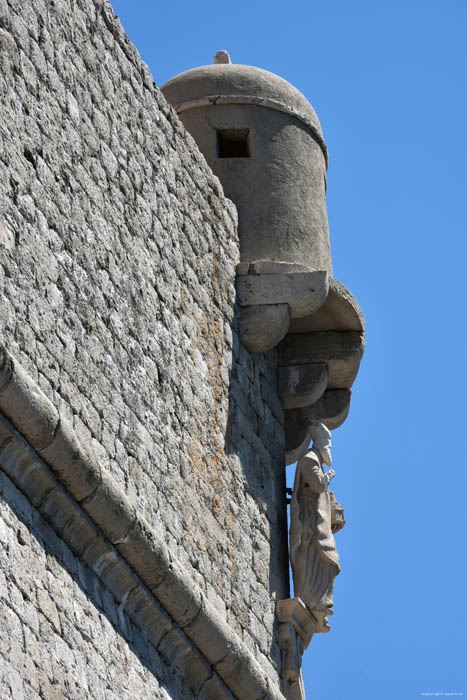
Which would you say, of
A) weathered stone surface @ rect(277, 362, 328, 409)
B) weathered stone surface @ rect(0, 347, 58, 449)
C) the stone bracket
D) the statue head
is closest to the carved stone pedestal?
the statue head

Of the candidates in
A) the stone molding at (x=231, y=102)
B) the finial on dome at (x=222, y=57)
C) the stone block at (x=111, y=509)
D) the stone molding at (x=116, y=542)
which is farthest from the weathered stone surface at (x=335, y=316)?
the stone block at (x=111, y=509)

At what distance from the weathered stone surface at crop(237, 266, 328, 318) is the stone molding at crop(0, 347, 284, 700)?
2.05 metres

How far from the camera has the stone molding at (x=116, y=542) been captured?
22.8 feet

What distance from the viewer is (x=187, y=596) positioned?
8102 millimetres

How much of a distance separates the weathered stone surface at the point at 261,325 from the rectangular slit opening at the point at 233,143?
960 mm

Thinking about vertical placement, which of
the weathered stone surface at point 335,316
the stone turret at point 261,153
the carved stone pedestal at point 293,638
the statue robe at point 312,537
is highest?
the stone turret at point 261,153

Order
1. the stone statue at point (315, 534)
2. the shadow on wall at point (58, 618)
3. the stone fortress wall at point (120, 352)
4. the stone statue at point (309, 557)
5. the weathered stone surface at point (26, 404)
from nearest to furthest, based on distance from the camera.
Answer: the shadow on wall at point (58, 618) < the weathered stone surface at point (26, 404) < the stone fortress wall at point (120, 352) < the stone statue at point (309, 557) < the stone statue at point (315, 534)

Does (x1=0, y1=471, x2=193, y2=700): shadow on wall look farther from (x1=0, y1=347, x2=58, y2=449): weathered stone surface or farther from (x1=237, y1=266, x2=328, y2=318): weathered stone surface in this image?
(x1=237, y1=266, x2=328, y2=318): weathered stone surface

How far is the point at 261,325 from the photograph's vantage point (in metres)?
9.82

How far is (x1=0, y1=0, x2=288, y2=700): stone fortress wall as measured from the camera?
7098mm

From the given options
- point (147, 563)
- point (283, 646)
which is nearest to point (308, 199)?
point (283, 646)

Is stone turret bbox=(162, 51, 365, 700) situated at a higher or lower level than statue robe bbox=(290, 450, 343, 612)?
higher

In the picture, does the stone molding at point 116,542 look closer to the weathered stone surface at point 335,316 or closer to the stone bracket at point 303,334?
the stone bracket at point 303,334

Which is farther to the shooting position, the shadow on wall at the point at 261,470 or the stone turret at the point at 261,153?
the stone turret at the point at 261,153
